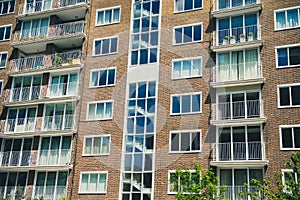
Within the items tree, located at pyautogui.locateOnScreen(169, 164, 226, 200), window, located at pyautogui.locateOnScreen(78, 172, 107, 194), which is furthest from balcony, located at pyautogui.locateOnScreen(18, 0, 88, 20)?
tree, located at pyautogui.locateOnScreen(169, 164, 226, 200)

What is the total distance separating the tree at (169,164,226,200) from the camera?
23391mm

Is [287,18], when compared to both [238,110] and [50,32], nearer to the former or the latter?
[238,110]

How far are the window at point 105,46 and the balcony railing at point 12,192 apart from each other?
11.8m

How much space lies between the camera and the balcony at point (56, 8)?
3537 cm

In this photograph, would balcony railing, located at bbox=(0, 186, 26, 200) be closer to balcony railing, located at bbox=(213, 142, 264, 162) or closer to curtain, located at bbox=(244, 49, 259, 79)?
balcony railing, located at bbox=(213, 142, 264, 162)

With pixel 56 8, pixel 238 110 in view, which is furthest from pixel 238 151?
pixel 56 8

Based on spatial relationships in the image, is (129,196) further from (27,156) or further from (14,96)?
(14,96)

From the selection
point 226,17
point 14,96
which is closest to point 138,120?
point 226,17

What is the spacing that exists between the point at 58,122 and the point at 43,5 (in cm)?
1127

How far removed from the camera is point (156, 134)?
28.8 meters

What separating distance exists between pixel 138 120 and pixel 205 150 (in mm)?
5454

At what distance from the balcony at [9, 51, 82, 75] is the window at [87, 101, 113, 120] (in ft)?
12.8

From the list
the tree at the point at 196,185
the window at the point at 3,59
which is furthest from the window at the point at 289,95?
the window at the point at 3,59

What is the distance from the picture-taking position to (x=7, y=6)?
39.3 m
